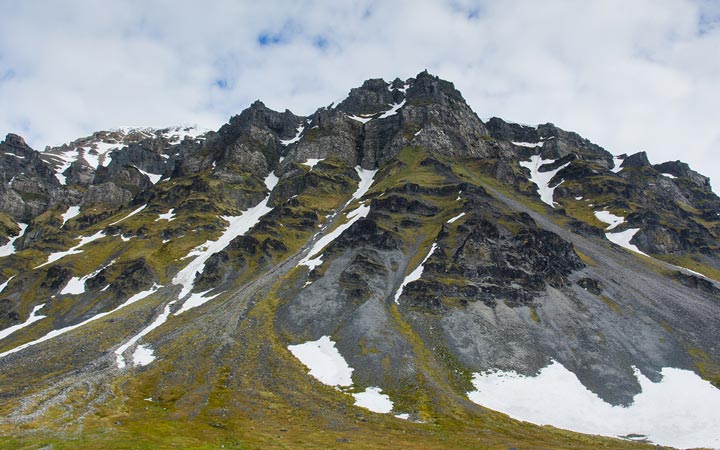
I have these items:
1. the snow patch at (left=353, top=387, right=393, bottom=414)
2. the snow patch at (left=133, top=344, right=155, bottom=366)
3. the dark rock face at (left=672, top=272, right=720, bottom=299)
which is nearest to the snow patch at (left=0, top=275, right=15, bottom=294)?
the snow patch at (left=133, top=344, right=155, bottom=366)

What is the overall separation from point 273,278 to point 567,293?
7332 cm

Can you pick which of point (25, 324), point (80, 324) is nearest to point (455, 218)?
point (80, 324)

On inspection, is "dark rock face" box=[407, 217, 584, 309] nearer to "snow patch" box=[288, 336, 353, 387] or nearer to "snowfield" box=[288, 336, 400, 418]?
"snow patch" box=[288, 336, 353, 387]

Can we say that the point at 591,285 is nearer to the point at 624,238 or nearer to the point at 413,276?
the point at 413,276

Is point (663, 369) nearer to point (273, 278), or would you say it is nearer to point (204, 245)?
point (273, 278)

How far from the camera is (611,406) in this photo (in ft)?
225

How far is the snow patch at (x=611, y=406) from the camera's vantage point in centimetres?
6075

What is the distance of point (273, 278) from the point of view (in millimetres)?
124250

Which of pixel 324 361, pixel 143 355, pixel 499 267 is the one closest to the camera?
pixel 324 361

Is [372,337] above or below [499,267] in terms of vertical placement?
below

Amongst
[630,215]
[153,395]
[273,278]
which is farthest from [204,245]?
[630,215]

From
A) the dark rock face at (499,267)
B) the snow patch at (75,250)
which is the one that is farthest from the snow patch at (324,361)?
the snow patch at (75,250)

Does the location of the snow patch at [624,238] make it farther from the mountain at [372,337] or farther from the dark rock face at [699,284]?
the dark rock face at [699,284]

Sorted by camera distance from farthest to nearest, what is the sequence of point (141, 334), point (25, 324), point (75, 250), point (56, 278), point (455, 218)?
point (75, 250)
point (455, 218)
point (56, 278)
point (25, 324)
point (141, 334)
